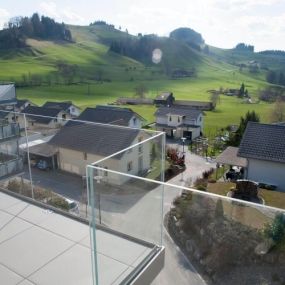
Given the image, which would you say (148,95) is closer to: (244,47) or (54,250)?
(54,250)

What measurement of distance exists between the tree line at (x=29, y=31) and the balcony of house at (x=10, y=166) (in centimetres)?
8164

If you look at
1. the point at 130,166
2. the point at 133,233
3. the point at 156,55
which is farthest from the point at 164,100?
the point at 156,55

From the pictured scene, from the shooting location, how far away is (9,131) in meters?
3.87

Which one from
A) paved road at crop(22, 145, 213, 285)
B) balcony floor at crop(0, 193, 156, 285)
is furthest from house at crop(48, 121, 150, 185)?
balcony floor at crop(0, 193, 156, 285)

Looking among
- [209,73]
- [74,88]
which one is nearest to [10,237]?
[74,88]

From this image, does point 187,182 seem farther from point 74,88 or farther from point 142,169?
point 74,88

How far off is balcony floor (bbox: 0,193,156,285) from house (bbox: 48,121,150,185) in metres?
0.47

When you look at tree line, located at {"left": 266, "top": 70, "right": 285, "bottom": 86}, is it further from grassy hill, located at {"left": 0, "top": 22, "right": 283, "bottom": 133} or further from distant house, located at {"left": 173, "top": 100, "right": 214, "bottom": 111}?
distant house, located at {"left": 173, "top": 100, "right": 214, "bottom": 111}

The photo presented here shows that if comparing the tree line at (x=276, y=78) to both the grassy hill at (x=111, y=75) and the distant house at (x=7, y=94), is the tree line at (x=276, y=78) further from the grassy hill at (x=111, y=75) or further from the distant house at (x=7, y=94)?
the distant house at (x=7, y=94)

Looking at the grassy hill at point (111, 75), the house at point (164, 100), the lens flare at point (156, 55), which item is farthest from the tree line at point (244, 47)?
the house at point (164, 100)

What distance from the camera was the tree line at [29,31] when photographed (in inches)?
3031

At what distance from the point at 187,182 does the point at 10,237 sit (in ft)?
43.4

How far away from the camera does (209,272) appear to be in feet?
8.21

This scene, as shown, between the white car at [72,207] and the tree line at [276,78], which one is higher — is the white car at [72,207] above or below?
above
